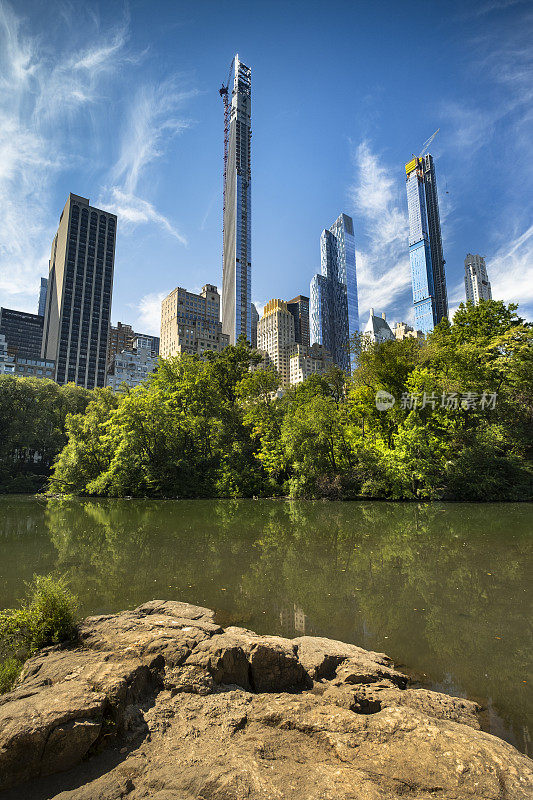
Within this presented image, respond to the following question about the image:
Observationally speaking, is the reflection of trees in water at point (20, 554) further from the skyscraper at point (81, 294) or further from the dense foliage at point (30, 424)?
the skyscraper at point (81, 294)

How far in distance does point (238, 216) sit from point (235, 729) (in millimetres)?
138469

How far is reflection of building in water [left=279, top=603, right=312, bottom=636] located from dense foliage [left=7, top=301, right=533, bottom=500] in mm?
16906

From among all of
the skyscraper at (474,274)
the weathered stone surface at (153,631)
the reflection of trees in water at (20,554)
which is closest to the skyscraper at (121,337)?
the skyscraper at (474,274)

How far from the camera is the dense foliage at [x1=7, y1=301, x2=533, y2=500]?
69.8ft

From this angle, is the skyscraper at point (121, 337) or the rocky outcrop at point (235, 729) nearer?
the rocky outcrop at point (235, 729)

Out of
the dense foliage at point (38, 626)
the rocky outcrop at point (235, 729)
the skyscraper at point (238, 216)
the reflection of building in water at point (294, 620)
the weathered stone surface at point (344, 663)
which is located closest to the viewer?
the rocky outcrop at point (235, 729)

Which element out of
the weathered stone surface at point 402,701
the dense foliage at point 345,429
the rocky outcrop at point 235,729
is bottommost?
the weathered stone surface at point 402,701

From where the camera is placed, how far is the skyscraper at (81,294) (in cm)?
11838

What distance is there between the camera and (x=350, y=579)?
23.2 ft

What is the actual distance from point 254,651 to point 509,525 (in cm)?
1209

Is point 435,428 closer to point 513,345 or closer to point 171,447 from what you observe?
point 513,345

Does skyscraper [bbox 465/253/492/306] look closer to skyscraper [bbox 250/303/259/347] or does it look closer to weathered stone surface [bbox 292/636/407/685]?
skyscraper [bbox 250/303/259/347]

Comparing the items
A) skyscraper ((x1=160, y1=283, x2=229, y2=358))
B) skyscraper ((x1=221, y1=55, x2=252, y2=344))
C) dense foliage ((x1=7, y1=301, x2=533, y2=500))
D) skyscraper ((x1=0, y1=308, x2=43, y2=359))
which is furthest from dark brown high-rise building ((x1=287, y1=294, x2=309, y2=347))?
dense foliage ((x1=7, y1=301, x2=533, y2=500))

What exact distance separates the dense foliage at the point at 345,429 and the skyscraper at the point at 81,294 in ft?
318
